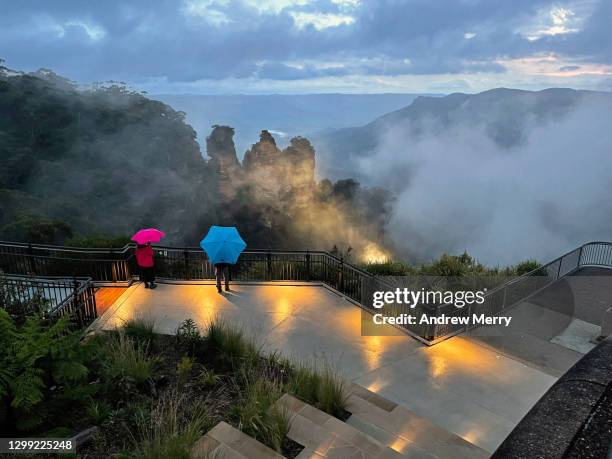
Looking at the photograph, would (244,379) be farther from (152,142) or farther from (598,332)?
(152,142)

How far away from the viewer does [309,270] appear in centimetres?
1348

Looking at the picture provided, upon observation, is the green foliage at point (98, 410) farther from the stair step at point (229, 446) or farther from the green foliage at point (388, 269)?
the green foliage at point (388, 269)

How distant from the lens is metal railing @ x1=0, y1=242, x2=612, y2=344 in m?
11.3

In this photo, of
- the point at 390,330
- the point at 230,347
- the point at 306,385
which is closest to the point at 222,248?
the point at 230,347

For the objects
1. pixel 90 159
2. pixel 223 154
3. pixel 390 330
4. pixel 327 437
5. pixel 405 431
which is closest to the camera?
pixel 327 437

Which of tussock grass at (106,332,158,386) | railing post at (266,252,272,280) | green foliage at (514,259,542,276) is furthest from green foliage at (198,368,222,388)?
green foliage at (514,259,542,276)

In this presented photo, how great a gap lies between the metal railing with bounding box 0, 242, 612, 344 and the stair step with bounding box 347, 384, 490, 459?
10.6ft

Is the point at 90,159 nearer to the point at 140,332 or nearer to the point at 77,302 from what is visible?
the point at 77,302

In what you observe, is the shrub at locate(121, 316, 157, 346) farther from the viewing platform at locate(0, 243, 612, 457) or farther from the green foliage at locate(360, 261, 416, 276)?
the green foliage at locate(360, 261, 416, 276)

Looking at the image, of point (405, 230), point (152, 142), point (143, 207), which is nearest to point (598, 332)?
point (143, 207)

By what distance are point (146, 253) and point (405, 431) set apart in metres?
8.23

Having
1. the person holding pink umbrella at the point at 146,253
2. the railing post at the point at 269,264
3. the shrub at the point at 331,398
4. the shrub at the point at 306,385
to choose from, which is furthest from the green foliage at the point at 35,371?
the railing post at the point at 269,264

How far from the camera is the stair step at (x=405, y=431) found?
6.08 m

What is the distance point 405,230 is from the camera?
549ft
